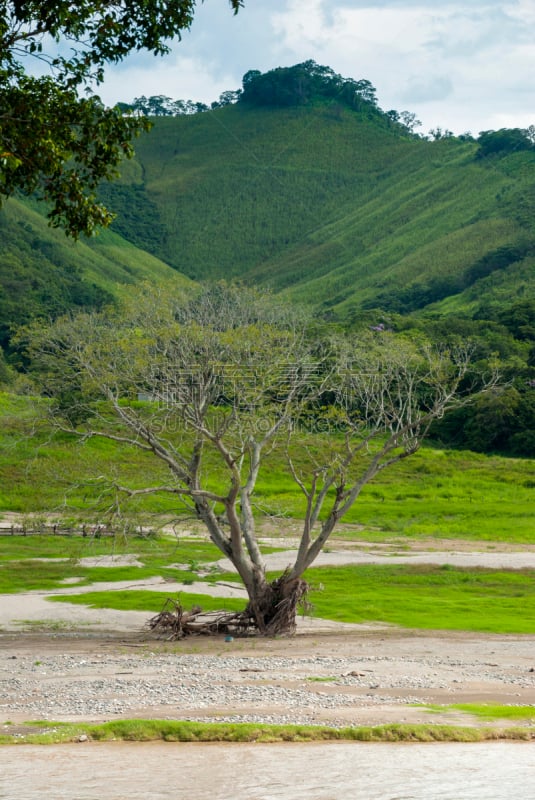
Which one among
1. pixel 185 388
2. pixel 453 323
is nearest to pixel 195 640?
pixel 185 388

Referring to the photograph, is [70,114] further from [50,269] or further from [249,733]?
[50,269]

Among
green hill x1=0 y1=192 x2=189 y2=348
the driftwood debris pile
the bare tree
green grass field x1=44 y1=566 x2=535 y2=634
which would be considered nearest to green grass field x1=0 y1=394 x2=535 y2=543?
green grass field x1=44 y1=566 x2=535 y2=634

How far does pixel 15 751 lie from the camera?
504 inches

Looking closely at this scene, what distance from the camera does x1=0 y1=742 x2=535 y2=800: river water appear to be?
38.3 ft

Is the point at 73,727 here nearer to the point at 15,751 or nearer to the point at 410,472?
the point at 15,751

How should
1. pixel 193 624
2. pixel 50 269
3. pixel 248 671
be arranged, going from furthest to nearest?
1. pixel 50 269
2. pixel 193 624
3. pixel 248 671

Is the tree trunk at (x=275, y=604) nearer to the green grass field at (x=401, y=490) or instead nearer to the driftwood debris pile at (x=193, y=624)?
the driftwood debris pile at (x=193, y=624)

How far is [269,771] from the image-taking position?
1241 centimetres

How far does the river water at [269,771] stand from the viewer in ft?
38.3

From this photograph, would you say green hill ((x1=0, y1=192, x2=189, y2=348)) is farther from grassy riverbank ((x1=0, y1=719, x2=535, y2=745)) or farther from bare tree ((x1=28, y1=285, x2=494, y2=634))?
grassy riverbank ((x1=0, y1=719, x2=535, y2=745))

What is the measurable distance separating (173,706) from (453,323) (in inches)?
3346

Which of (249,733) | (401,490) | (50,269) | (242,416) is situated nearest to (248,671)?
(249,733)

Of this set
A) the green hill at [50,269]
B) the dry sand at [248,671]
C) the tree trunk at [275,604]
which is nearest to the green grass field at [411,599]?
the dry sand at [248,671]

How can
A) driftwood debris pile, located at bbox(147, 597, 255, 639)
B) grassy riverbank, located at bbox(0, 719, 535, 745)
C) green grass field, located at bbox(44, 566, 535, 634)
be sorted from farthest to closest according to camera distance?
1. green grass field, located at bbox(44, 566, 535, 634)
2. driftwood debris pile, located at bbox(147, 597, 255, 639)
3. grassy riverbank, located at bbox(0, 719, 535, 745)
